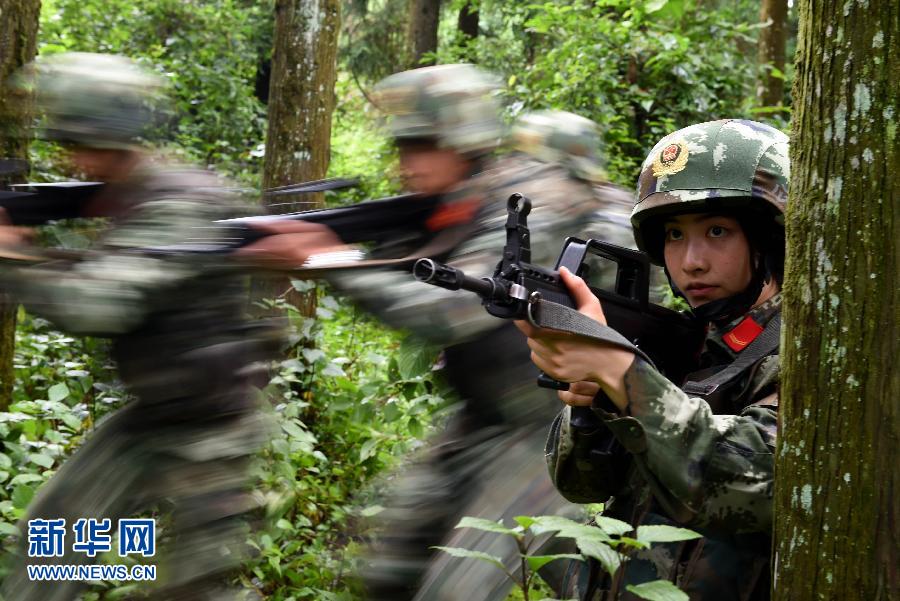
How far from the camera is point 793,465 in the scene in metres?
1.49

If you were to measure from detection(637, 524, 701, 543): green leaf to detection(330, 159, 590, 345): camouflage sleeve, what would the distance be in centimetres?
144

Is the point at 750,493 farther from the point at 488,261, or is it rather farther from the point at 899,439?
the point at 488,261

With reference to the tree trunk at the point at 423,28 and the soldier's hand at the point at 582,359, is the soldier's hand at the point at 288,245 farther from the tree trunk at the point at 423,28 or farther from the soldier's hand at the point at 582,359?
the tree trunk at the point at 423,28

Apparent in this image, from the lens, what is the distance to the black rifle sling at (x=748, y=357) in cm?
192

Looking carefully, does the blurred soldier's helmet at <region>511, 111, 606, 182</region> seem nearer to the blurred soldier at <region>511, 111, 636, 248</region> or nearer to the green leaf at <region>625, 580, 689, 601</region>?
the blurred soldier at <region>511, 111, 636, 248</region>

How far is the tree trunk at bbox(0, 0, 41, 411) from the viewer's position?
4.81 m

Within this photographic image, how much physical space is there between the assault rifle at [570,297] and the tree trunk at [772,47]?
7.23 m

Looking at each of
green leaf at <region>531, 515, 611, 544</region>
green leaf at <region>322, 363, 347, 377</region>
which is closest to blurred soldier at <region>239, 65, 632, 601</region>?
green leaf at <region>531, 515, 611, 544</region>

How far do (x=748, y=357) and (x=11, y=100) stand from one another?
4193 millimetres

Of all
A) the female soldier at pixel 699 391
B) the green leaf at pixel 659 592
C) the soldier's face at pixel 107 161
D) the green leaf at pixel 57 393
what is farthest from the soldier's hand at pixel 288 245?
the green leaf at pixel 659 592

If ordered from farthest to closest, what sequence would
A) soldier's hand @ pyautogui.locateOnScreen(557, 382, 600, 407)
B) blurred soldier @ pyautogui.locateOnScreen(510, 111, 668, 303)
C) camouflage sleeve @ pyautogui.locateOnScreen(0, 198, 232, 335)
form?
blurred soldier @ pyautogui.locateOnScreen(510, 111, 668, 303) < camouflage sleeve @ pyautogui.locateOnScreen(0, 198, 232, 335) < soldier's hand @ pyautogui.locateOnScreen(557, 382, 600, 407)

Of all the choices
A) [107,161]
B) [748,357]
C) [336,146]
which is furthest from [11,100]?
[336,146]

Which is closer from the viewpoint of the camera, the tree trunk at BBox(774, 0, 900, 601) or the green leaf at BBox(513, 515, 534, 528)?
the tree trunk at BBox(774, 0, 900, 601)

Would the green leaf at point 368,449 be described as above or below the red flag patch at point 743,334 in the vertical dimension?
below
